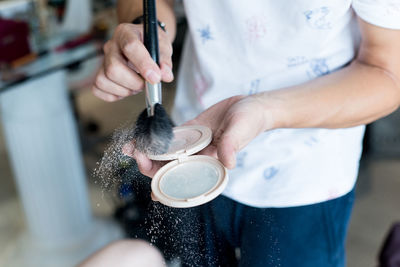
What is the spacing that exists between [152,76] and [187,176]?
122 millimetres

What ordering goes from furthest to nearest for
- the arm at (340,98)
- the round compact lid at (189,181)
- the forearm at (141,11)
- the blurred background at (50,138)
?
the blurred background at (50,138) → the forearm at (141,11) → the arm at (340,98) → the round compact lid at (189,181)

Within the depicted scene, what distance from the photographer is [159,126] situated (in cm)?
50

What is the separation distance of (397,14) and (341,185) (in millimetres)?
259

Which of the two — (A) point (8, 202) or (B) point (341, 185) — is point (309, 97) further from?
(A) point (8, 202)

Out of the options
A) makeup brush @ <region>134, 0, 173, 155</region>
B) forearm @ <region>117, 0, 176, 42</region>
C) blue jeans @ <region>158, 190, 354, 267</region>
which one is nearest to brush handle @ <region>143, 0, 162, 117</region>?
makeup brush @ <region>134, 0, 173, 155</region>

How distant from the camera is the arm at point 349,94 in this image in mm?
604

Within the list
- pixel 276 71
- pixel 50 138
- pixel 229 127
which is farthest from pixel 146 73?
pixel 50 138

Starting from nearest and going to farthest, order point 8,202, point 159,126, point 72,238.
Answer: point 159,126 → point 72,238 → point 8,202

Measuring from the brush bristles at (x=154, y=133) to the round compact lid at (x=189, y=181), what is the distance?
0.03 meters

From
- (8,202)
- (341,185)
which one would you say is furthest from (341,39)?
(8,202)

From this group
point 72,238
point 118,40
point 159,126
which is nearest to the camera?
point 159,126

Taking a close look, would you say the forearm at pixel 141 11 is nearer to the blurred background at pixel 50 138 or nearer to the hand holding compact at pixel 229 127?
the hand holding compact at pixel 229 127

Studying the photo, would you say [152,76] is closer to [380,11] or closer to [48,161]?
[380,11]

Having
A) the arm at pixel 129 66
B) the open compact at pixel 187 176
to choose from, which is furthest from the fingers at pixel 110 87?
the open compact at pixel 187 176
